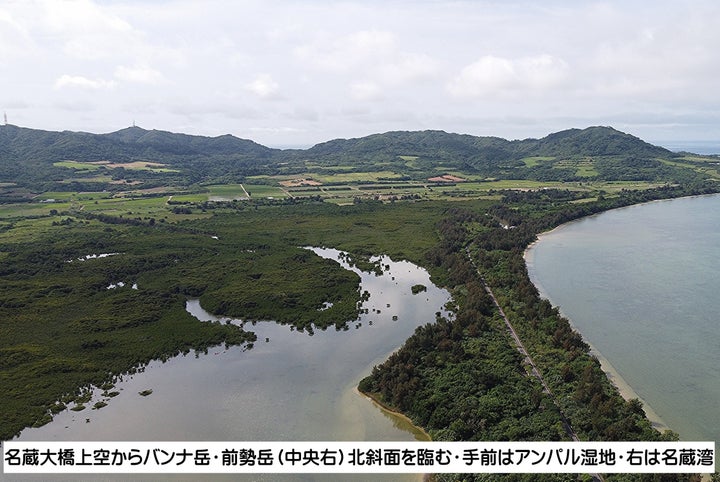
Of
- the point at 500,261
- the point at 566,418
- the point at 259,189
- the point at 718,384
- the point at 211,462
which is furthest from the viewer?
the point at 259,189

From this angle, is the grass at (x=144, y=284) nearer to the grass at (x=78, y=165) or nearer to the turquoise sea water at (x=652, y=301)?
the turquoise sea water at (x=652, y=301)

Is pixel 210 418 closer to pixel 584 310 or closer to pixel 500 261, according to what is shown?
pixel 584 310

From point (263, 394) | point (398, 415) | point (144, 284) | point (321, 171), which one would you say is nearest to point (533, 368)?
point (398, 415)

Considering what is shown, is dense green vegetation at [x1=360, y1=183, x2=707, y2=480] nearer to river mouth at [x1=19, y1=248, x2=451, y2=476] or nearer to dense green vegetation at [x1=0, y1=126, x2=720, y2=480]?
dense green vegetation at [x1=0, y1=126, x2=720, y2=480]

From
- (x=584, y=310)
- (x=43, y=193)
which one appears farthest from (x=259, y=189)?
(x=584, y=310)
